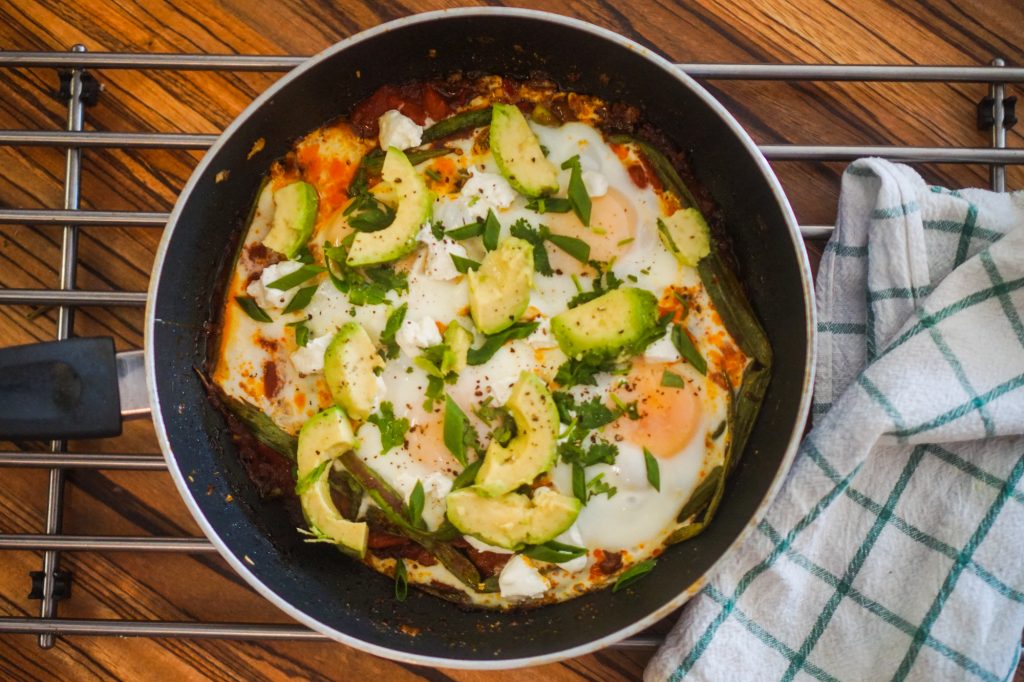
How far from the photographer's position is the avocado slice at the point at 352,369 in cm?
144

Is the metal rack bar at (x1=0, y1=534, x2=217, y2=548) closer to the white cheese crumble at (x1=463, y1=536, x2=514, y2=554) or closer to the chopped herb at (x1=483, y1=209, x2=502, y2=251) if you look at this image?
the white cheese crumble at (x1=463, y1=536, x2=514, y2=554)

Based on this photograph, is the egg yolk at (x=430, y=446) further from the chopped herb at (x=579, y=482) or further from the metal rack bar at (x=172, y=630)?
the metal rack bar at (x=172, y=630)

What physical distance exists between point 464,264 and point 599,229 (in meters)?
0.26

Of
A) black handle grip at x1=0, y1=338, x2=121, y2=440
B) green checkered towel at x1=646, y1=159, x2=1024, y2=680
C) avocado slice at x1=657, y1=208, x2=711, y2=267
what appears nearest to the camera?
black handle grip at x1=0, y1=338, x2=121, y2=440

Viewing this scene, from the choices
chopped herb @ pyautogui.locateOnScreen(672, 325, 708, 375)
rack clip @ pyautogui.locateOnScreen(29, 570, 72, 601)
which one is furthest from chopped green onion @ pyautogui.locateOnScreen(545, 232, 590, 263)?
rack clip @ pyautogui.locateOnScreen(29, 570, 72, 601)

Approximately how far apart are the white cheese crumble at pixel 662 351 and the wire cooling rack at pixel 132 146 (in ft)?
1.15

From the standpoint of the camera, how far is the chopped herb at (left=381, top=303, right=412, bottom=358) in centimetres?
147

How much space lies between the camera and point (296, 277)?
1.49 metres

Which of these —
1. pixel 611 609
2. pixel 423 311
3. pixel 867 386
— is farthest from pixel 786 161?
pixel 611 609

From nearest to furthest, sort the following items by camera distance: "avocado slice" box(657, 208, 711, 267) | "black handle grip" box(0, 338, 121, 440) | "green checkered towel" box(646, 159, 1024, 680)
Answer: "black handle grip" box(0, 338, 121, 440) → "green checkered towel" box(646, 159, 1024, 680) → "avocado slice" box(657, 208, 711, 267)

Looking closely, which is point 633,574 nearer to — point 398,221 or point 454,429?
point 454,429

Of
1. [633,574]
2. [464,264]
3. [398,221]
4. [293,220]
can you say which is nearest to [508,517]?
[633,574]

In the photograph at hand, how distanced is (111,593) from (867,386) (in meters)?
1.49

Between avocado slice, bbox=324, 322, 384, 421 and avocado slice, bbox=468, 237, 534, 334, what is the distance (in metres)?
0.21
